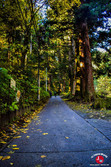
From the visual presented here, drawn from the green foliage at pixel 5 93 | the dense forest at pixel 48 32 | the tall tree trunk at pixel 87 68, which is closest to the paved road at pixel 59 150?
the green foliage at pixel 5 93

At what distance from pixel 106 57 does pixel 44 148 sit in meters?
18.8

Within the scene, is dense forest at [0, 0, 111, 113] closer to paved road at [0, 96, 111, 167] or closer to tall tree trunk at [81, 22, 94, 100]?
tall tree trunk at [81, 22, 94, 100]

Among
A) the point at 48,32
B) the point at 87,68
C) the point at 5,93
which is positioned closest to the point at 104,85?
the point at 87,68

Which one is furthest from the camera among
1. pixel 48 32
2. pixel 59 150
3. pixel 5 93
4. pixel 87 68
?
pixel 48 32

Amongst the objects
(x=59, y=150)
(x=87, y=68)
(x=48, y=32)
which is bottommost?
(x=59, y=150)

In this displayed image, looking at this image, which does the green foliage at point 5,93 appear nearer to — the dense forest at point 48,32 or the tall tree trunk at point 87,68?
the dense forest at point 48,32

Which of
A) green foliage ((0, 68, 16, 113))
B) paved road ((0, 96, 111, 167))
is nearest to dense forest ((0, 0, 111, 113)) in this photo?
green foliage ((0, 68, 16, 113))

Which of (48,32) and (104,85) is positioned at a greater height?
(48,32)

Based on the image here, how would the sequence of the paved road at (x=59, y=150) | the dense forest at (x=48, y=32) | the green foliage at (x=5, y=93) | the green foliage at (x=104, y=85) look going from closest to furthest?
1. the paved road at (x=59, y=150)
2. the green foliage at (x=5, y=93)
3. the dense forest at (x=48, y=32)
4. the green foliage at (x=104, y=85)

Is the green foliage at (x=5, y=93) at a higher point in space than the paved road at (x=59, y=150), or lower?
higher

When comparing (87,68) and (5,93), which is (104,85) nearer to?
(87,68)

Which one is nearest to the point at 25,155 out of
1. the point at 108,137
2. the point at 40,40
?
the point at 108,137

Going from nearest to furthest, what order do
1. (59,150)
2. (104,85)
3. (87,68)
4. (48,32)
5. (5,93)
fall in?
(59,150) → (5,93) → (87,68) → (48,32) → (104,85)

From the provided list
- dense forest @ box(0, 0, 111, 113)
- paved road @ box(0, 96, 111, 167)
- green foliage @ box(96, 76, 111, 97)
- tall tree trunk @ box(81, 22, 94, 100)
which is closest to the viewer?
paved road @ box(0, 96, 111, 167)
